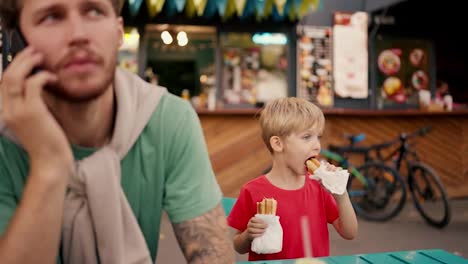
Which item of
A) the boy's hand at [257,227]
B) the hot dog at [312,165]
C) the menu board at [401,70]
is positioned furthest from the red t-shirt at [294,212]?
the menu board at [401,70]

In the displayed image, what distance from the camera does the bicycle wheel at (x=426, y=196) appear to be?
17.6ft

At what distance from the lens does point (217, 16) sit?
7000mm

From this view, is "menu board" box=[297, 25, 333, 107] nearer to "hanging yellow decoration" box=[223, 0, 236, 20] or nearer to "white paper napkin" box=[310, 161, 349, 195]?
"hanging yellow decoration" box=[223, 0, 236, 20]

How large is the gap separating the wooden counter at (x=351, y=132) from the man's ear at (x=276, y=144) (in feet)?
13.3

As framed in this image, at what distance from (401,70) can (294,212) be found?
6475mm

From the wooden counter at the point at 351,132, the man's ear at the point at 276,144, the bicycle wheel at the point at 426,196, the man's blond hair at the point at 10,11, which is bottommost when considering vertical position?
the bicycle wheel at the point at 426,196

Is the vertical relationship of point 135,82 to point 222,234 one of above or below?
above

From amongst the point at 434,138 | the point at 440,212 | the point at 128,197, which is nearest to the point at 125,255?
the point at 128,197

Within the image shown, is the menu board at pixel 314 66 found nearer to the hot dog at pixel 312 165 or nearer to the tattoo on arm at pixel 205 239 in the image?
the hot dog at pixel 312 165

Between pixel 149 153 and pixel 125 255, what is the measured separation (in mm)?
266

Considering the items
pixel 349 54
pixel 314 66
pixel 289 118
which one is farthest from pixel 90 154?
pixel 349 54

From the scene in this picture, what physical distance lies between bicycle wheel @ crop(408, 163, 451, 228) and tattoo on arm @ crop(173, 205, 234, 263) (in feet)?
15.2

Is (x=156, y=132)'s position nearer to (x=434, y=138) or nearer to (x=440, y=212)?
(x=440, y=212)

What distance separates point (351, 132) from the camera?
22.1 ft
